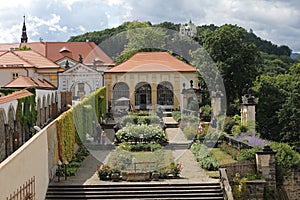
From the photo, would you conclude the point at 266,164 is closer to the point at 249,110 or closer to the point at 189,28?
the point at 249,110

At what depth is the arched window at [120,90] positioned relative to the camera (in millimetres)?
44094

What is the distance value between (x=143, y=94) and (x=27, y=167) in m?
31.6

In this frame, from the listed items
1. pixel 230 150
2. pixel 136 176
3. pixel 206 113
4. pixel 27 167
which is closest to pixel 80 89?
pixel 206 113

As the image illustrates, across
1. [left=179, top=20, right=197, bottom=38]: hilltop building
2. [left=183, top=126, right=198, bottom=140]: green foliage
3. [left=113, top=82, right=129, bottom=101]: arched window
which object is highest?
[left=179, top=20, right=197, bottom=38]: hilltop building

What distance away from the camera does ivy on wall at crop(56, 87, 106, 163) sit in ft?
63.1

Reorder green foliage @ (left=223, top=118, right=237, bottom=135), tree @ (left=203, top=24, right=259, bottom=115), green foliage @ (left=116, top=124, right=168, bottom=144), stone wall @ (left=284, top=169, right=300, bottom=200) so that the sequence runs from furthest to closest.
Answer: tree @ (left=203, top=24, right=259, bottom=115), green foliage @ (left=223, top=118, right=237, bottom=135), green foliage @ (left=116, top=124, right=168, bottom=144), stone wall @ (left=284, top=169, right=300, bottom=200)

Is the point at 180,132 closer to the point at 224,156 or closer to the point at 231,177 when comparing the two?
the point at 224,156

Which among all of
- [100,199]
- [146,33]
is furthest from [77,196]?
[146,33]

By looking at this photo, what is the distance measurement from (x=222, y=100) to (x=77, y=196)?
74.8ft

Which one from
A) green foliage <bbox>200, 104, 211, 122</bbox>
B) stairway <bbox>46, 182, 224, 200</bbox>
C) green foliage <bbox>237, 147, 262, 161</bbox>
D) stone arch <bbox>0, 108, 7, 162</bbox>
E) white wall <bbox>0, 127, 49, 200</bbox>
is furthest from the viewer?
green foliage <bbox>200, 104, 211, 122</bbox>

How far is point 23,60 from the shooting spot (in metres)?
42.3

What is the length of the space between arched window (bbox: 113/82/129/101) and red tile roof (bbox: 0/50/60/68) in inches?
214

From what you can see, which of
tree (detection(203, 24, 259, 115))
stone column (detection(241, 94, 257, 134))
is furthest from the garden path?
tree (detection(203, 24, 259, 115))

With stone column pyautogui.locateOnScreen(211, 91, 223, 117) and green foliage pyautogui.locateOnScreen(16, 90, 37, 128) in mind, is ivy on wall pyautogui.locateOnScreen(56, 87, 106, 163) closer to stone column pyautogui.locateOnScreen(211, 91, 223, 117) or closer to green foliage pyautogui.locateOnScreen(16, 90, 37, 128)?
green foliage pyautogui.locateOnScreen(16, 90, 37, 128)
